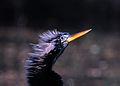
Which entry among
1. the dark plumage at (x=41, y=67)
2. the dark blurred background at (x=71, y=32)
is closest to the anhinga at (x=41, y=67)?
the dark plumage at (x=41, y=67)

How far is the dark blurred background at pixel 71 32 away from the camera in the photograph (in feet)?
45.4

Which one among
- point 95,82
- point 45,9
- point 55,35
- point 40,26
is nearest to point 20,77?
point 95,82

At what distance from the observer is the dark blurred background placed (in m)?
13.8

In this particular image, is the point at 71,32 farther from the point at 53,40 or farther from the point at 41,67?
the point at 41,67

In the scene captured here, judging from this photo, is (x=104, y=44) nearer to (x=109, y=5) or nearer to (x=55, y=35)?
(x=109, y=5)

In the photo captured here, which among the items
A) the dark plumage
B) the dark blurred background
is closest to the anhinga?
the dark plumage

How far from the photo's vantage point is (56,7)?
2108 centimetres

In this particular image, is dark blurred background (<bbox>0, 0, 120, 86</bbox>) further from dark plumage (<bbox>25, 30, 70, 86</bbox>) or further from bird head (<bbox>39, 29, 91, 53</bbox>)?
dark plumage (<bbox>25, 30, 70, 86</bbox>)

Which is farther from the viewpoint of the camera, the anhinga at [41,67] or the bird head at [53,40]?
the bird head at [53,40]

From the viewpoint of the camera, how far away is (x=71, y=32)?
1872cm

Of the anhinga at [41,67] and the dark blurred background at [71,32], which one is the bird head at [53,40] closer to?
the anhinga at [41,67]

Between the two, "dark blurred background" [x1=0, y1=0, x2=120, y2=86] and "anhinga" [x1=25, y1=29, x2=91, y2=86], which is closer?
"anhinga" [x1=25, y1=29, x2=91, y2=86]

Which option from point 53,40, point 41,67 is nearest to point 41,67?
point 41,67

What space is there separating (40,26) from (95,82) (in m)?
6.79
